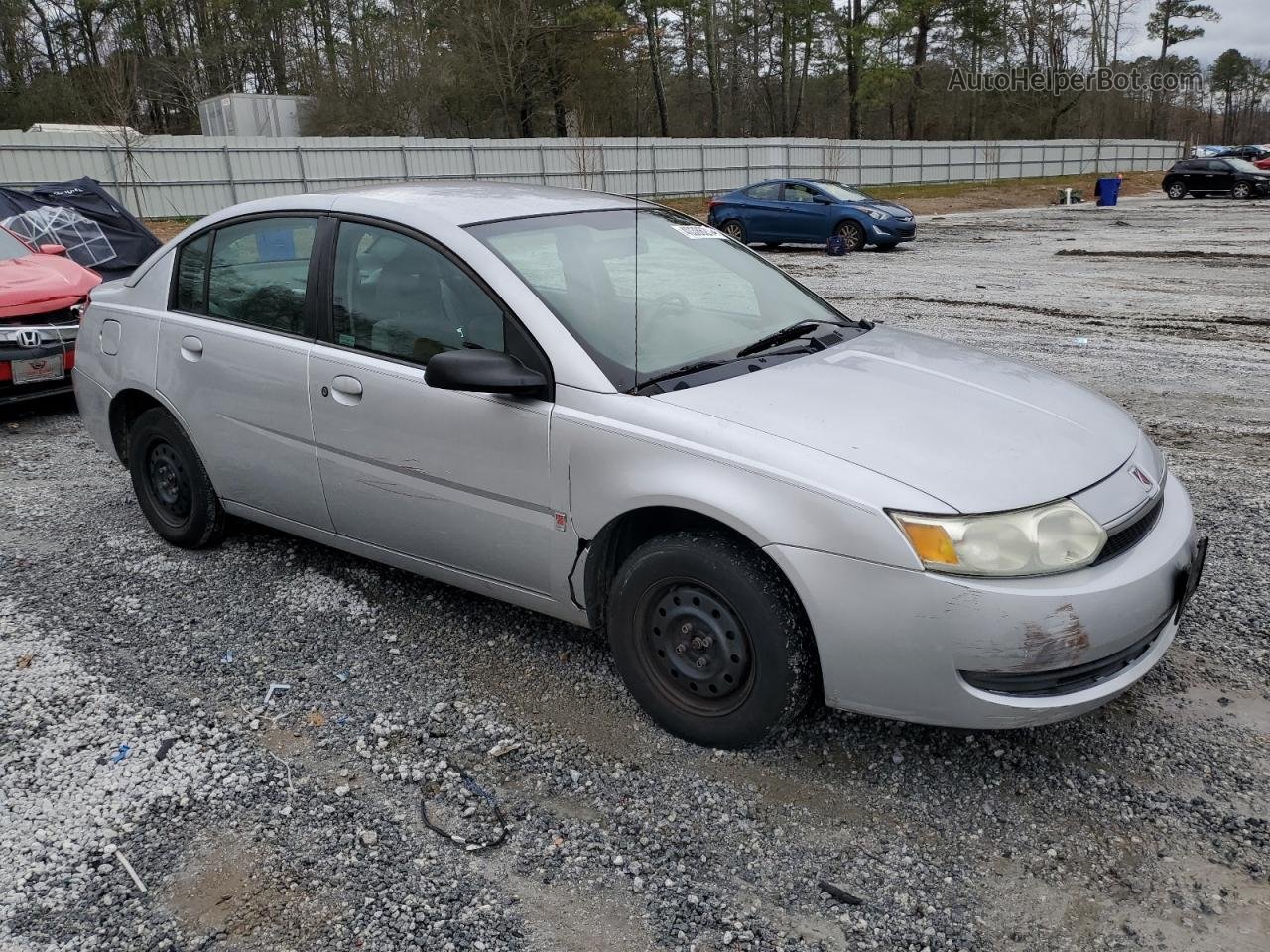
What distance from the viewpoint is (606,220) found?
3980 millimetres

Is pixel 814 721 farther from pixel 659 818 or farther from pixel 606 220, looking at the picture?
pixel 606 220

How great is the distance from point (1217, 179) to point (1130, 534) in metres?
39.0

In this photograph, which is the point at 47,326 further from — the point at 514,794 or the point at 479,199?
the point at 514,794

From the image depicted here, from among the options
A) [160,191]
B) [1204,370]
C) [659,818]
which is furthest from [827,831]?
[160,191]

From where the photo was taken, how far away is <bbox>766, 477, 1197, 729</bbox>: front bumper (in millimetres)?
2559

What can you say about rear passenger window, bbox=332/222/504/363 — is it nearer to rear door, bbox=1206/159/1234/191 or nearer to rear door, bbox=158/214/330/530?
rear door, bbox=158/214/330/530

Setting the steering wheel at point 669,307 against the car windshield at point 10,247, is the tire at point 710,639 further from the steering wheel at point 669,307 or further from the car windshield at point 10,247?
the car windshield at point 10,247

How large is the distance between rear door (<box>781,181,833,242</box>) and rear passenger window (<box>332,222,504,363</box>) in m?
17.9

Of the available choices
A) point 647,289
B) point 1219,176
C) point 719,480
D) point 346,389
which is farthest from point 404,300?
point 1219,176

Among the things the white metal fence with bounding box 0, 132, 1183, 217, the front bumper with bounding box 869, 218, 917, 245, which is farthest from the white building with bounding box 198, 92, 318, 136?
the front bumper with bounding box 869, 218, 917, 245

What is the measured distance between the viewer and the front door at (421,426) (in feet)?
10.8

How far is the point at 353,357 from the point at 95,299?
81.0 inches

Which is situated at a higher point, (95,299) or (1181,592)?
(95,299)

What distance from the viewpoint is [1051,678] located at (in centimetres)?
265
